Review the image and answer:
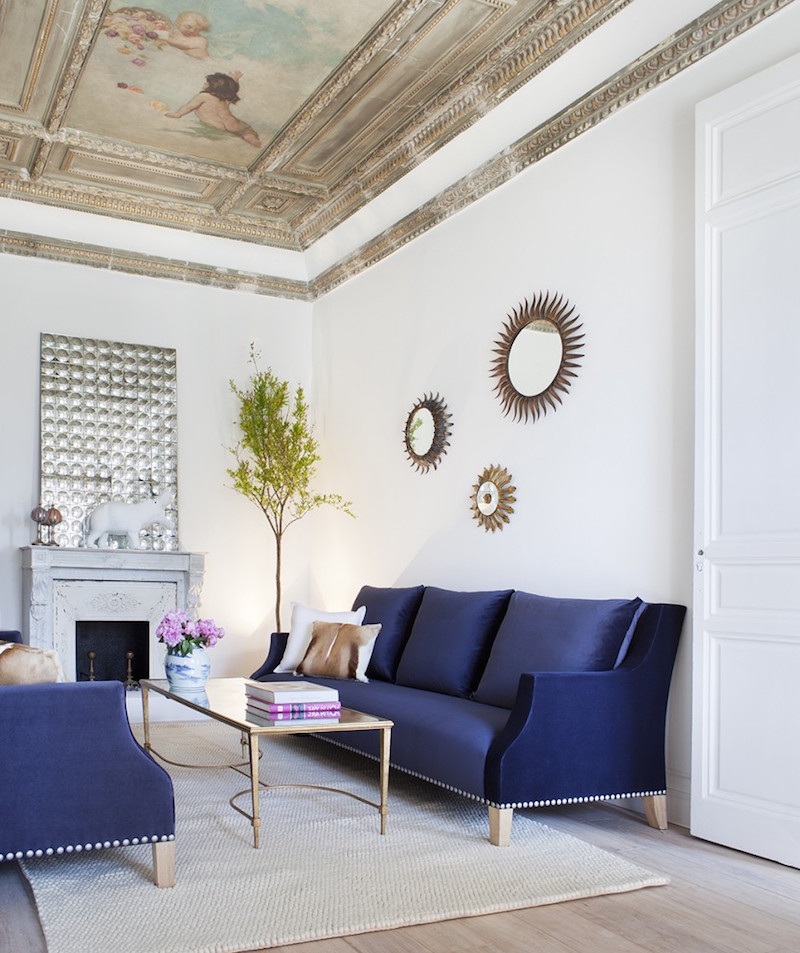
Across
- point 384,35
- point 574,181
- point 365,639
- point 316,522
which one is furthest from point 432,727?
point 316,522

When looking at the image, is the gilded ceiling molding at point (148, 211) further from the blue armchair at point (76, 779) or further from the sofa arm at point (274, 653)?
the blue armchair at point (76, 779)

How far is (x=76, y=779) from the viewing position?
312 cm

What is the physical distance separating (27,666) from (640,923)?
6.78 ft

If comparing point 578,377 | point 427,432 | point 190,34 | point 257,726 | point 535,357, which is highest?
point 190,34

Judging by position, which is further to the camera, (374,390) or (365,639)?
(374,390)

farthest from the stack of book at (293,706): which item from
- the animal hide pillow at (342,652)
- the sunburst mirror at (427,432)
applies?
the sunburst mirror at (427,432)

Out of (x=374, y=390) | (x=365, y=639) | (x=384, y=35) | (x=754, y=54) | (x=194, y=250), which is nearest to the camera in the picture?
(x=754, y=54)

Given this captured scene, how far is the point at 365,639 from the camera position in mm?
5621

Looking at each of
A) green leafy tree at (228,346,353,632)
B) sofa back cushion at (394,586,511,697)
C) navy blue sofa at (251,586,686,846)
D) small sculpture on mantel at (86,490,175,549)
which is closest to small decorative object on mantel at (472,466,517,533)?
sofa back cushion at (394,586,511,697)

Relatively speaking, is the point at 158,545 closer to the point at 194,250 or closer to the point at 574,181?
the point at 194,250

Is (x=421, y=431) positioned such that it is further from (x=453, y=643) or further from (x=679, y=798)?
(x=679, y=798)

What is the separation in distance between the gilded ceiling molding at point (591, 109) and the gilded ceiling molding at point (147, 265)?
108cm

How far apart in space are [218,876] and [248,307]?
549 centimetres

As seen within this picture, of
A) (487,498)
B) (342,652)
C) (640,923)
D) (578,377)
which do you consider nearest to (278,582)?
(342,652)
